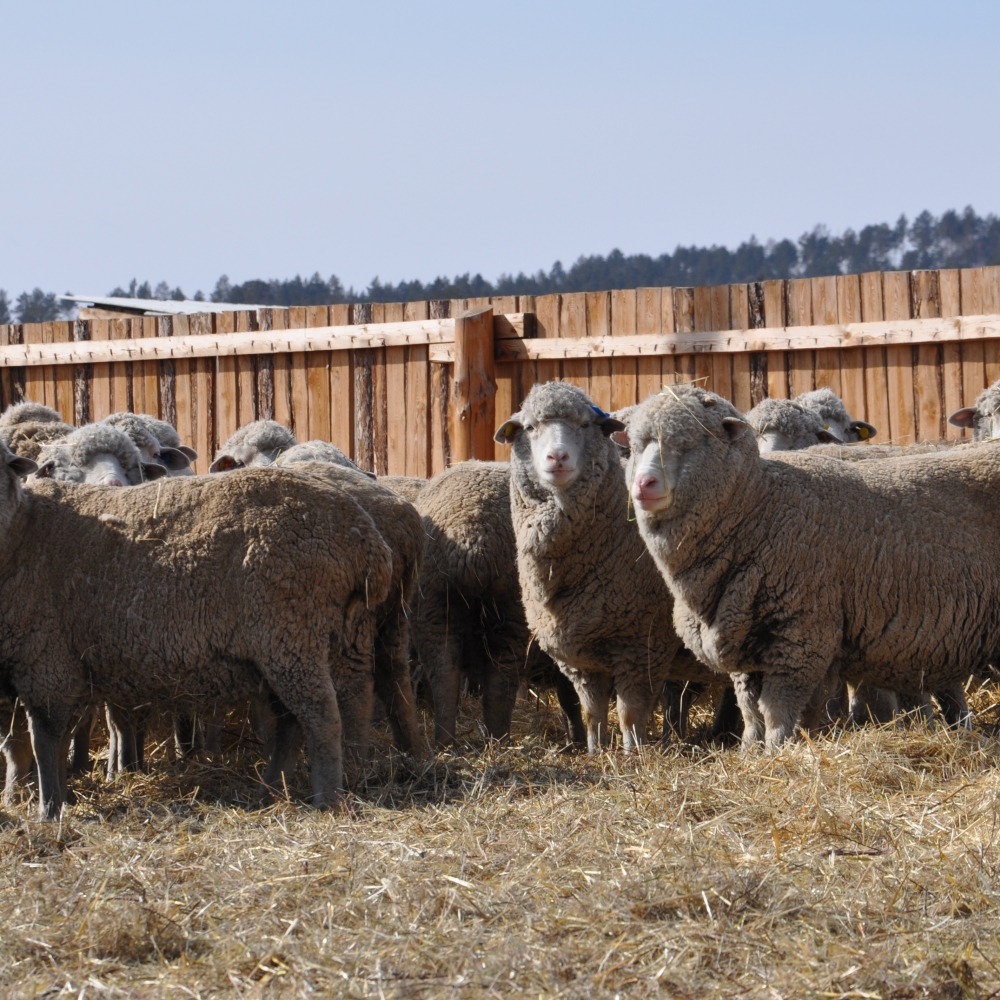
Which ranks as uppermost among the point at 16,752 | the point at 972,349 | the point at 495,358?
the point at 495,358

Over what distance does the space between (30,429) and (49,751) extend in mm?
3650

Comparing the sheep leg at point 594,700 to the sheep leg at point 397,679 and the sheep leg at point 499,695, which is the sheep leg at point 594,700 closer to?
the sheep leg at point 499,695

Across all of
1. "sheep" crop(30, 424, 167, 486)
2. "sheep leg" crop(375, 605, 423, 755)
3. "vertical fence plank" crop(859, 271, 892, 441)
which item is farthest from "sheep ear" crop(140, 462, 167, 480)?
"vertical fence plank" crop(859, 271, 892, 441)

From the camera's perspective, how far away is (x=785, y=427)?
7668 mm

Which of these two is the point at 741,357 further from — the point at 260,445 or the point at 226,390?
the point at 226,390

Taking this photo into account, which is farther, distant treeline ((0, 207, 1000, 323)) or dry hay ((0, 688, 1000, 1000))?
distant treeline ((0, 207, 1000, 323))

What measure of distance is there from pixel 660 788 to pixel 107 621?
244 cm

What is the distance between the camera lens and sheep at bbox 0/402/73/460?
804 cm

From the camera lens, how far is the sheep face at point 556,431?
593 cm

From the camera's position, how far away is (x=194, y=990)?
10.4 feet

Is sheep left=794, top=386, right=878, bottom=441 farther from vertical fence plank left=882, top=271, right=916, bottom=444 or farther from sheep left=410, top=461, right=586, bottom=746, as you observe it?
sheep left=410, top=461, right=586, bottom=746

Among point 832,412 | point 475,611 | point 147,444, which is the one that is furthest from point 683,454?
point 147,444

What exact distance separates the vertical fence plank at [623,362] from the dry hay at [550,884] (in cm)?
469

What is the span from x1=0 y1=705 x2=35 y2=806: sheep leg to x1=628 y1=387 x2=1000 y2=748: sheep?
3.01 metres
